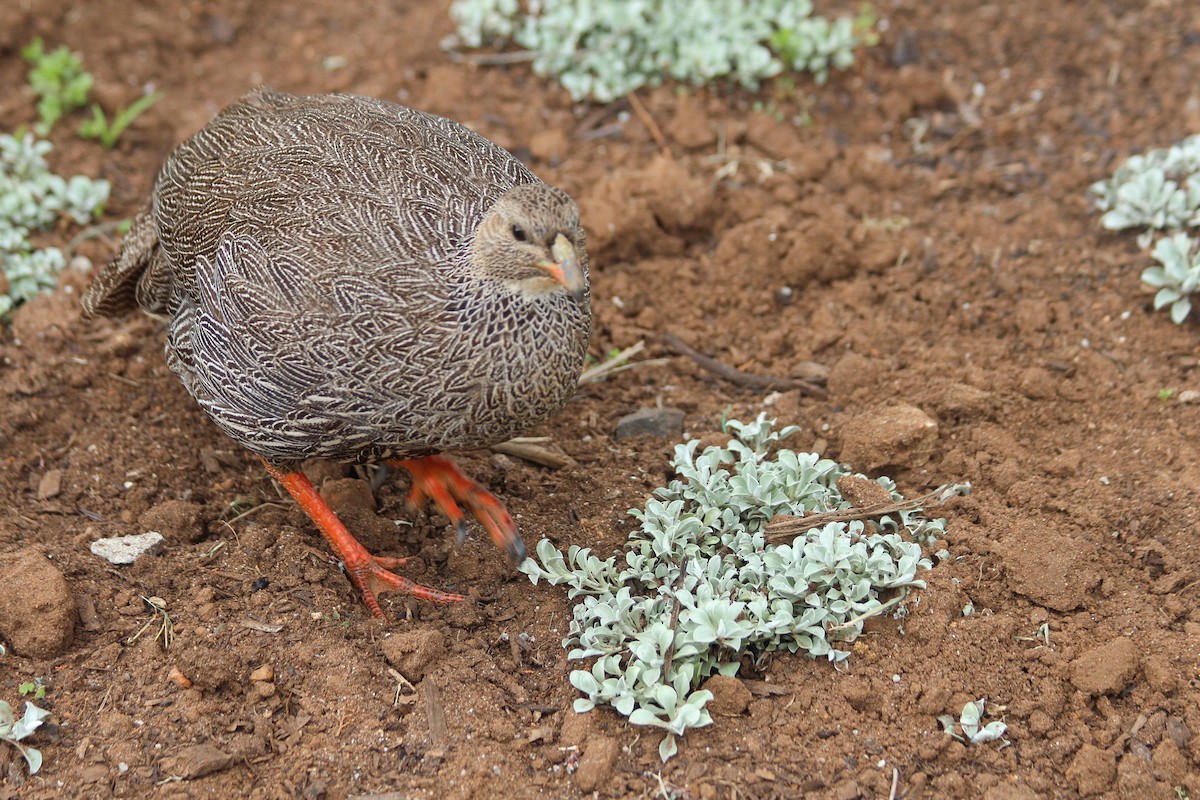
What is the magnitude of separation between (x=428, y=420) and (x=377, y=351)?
27 cm

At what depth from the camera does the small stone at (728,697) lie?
129 inches

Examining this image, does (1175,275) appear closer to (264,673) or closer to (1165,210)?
(1165,210)

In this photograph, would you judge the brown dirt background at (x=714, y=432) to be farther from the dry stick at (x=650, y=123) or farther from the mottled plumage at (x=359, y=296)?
the mottled plumage at (x=359, y=296)

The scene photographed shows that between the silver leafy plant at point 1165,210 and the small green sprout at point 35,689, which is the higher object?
the silver leafy plant at point 1165,210

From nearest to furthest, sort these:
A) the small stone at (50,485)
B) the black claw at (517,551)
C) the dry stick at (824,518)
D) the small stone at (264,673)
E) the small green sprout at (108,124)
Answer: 1. the small stone at (264,673)
2. the dry stick at (824,518)
3. the black claw at (517,551)
4. the small stone at (50,485)
5. the small green sprout at (108,124)

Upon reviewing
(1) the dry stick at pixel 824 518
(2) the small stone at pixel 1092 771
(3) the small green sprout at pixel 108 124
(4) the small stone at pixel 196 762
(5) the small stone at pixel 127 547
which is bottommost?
(4) the small stone at pixel 196 762

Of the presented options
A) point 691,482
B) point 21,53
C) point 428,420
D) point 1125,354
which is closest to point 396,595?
point 428,420

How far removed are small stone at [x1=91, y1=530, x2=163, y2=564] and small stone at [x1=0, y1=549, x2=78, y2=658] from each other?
306 millimetres

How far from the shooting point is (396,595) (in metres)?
3.96

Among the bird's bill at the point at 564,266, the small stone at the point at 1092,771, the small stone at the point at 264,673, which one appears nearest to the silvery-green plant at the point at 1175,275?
the small stone at the point at 1092,771

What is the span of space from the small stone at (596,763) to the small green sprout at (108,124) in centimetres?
457

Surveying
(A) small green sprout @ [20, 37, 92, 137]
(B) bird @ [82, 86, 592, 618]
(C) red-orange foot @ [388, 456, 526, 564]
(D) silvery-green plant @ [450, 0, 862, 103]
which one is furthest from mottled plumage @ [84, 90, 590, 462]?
(A) small green sprout @ [20, 37, 92, 137]

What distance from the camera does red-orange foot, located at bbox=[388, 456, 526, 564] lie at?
391 cm

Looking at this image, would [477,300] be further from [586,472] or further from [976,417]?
[976,417]
